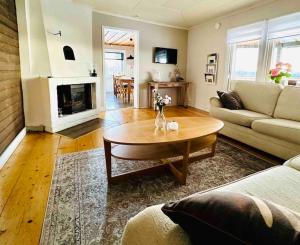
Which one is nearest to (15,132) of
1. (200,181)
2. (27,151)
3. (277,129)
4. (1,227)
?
(27,151)

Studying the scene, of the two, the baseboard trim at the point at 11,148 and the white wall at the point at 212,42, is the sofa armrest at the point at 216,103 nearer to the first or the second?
the white wall at the point at 212,42

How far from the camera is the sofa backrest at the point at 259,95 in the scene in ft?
10.1

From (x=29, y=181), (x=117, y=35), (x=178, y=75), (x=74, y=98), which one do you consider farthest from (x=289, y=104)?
(x=117, y=35)

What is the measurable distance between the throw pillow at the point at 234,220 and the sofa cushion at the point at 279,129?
2.10 meters

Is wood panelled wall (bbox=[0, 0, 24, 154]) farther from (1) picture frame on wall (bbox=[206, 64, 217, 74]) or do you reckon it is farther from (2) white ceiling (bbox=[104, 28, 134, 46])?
(1) picture frame on wall (bbox=[206, 64, 217, 74])

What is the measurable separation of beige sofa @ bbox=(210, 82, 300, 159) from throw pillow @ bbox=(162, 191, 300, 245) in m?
2.14

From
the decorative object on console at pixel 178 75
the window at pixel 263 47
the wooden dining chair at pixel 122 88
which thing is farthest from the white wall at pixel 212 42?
the wooden dining chair at pixel 122 88

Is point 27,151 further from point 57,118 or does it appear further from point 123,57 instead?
point 123,57

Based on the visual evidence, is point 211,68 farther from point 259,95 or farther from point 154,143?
point 154,143

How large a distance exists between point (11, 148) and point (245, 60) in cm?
475

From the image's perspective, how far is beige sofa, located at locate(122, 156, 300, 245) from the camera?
0.64 metres

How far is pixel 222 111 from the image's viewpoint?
3.29 m

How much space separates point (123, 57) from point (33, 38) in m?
7.03

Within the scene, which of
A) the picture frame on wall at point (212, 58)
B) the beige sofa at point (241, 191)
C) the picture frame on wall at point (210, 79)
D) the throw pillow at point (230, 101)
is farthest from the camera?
the picture frame on wall at point (210, 79)
